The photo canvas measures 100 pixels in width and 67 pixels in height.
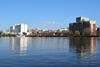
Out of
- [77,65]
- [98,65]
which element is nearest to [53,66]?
[77,65]

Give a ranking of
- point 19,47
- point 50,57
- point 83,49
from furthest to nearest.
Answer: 1. point 19,47
2. point 83,49
3. point 50,57

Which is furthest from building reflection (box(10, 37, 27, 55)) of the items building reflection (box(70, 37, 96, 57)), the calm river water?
building reflection (box(70, 37, 96, 57))

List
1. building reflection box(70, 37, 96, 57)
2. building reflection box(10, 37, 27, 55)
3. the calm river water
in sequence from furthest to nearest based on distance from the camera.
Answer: building reflection box(10, 37, 27, 55)
building reflection box(70, 37, 96, 57)
the calm river water

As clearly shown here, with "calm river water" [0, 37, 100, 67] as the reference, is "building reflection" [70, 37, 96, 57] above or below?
above

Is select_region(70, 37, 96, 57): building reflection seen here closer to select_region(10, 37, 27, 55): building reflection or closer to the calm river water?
the calm river water

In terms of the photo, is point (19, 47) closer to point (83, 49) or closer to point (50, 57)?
point (83, 49)

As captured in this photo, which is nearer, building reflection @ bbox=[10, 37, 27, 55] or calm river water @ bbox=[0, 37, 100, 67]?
calm river water @ bbox=[0, 37, 100, 67]

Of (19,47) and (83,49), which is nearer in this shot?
(83,49)

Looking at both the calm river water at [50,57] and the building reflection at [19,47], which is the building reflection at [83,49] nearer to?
the calm river water at [50,57]

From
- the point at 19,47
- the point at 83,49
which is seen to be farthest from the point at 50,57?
the point at 19,47

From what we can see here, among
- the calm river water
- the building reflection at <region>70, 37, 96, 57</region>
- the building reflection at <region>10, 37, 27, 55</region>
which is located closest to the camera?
the calm river water

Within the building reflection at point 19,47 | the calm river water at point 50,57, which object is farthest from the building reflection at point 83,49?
the building reflection at point 19,47

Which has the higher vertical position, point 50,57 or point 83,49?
point 83,49

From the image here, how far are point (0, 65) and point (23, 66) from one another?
2357 millimetres
